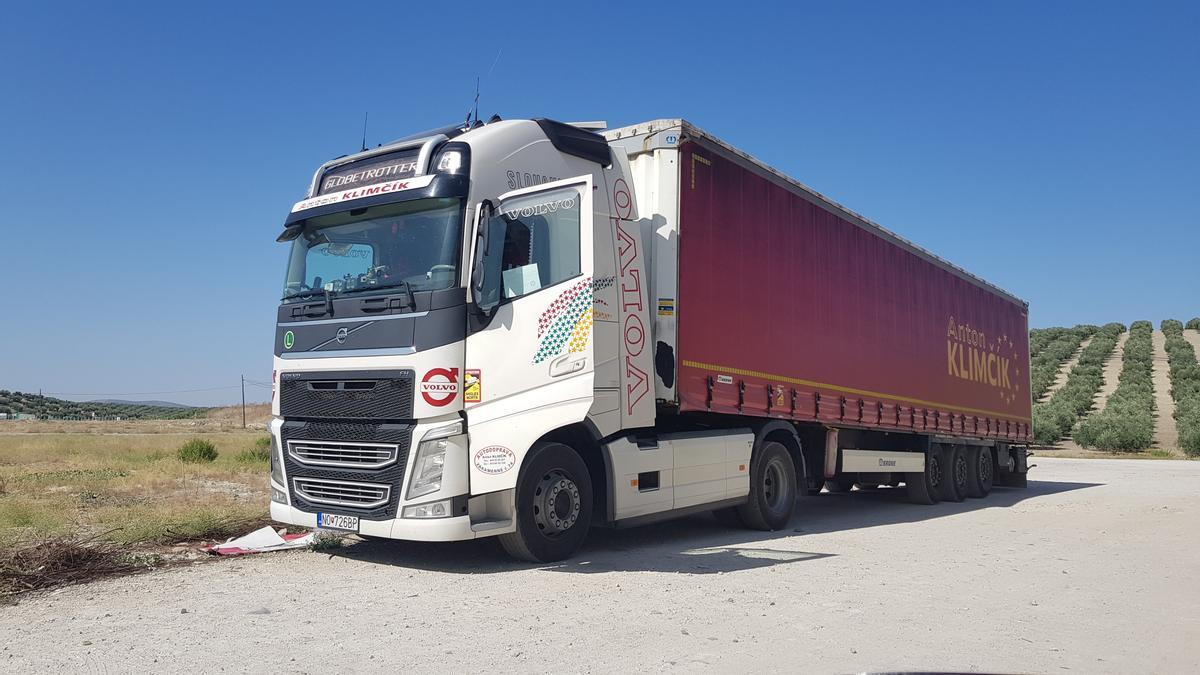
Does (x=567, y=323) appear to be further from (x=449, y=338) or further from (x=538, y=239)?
(x=449, y=338)

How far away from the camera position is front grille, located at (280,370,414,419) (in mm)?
7227

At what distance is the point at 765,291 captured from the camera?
10.5 metres

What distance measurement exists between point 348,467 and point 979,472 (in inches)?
543

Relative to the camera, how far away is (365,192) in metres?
7.82

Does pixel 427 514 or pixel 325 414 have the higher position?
pixel 325 414

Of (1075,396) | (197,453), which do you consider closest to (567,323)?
(197,453)

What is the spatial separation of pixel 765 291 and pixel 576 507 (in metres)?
3.88

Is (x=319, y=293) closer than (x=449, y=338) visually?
No

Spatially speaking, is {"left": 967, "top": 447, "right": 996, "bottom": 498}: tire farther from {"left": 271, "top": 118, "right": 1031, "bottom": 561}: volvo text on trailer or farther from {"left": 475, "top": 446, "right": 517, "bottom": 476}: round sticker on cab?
{"left": 475, "top": 446, "right": 517, "bottom": 476}: round sticker on cab

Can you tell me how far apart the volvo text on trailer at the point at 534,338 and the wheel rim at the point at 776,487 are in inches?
1.3

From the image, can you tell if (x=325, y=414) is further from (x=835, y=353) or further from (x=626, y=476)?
(x=835, y=353)

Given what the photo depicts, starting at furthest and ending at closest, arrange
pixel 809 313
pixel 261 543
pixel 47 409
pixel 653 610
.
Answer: pixel 47 409 < pixel 809 313 < pixel 261 543 < pixel 653 610

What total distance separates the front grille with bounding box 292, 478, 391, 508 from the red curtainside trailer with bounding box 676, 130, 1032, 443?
3.06m

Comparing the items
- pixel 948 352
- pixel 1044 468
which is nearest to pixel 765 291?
pixel 948 352
